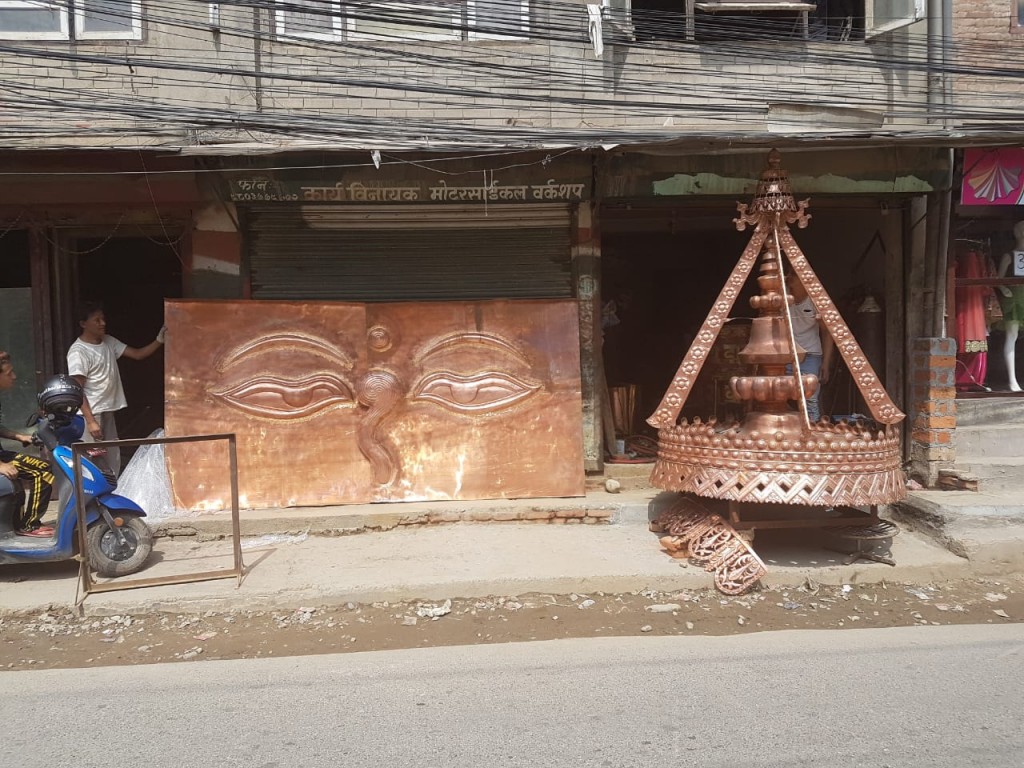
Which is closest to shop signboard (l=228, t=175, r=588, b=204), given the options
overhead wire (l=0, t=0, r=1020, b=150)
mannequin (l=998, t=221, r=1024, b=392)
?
overhead wire (l=0, t=0, r=1020, b=150)

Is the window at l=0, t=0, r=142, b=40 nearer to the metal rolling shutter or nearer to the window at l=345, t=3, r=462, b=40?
the window at l=345, t=3, r=462, b=40

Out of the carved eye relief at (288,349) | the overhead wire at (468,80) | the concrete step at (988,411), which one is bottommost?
the concrete step at (988,411)

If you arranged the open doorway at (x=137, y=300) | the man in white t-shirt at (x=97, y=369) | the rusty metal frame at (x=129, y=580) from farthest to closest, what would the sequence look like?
the open doorway at (x=137, y=300), the man in white t-shirt at (x=97, y=369), the rusty metal frame at (x=129, y=580)

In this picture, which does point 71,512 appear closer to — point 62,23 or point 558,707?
point 558,707

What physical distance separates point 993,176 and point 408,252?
5292 mm

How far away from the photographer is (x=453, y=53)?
7238mm

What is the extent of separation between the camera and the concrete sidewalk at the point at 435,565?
15.8ft

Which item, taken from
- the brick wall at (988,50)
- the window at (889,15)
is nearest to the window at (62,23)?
the window at (889,15)

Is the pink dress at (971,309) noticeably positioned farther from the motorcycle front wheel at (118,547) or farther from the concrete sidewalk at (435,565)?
the motorcycle front wheel at (118,547)

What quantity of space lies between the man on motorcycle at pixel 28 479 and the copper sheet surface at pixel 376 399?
1.22 meters

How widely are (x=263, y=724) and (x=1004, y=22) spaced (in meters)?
9.03

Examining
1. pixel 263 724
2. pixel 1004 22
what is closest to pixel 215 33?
pixel 263 724

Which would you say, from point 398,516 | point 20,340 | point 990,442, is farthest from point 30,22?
point 990,442

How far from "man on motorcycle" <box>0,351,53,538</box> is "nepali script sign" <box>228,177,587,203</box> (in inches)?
94.2
